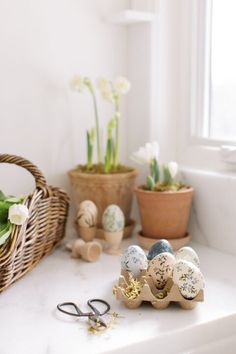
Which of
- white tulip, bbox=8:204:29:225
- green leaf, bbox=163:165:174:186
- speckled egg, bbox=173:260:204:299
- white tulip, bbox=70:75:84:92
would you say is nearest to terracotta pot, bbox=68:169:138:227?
green leaf, bbox=163:165:174:186

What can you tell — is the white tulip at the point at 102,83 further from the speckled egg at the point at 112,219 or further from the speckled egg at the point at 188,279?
the speckled egg at the point at 188,279

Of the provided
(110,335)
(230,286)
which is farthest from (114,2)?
(110,335)

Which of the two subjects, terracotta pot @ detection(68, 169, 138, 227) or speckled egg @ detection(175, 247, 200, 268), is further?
terracotta pot @ detection(68, 169, 138, 227)

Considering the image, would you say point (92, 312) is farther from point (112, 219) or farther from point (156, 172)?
Answer: point (156, 172)

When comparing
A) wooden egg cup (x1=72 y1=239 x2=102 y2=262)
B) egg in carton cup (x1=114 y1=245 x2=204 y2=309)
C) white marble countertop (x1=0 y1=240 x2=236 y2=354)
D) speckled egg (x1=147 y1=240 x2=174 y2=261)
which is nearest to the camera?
white marble countertop (x1=0 y1=240 x2=236 y2=354)

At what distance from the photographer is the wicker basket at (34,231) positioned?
103 centimetres

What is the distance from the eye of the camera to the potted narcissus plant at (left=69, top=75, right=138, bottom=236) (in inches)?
54.2

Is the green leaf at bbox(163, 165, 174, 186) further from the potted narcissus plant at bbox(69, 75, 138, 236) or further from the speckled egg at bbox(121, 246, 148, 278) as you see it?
the speckled egg at bbox(121, 246, 148, 278)

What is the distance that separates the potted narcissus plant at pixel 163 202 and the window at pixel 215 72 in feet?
0.59

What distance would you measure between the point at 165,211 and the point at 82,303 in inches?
15.6

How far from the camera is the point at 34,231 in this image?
1162mm

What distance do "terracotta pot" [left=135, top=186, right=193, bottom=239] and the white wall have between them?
0.90ft

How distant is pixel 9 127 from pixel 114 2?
18.9 inches

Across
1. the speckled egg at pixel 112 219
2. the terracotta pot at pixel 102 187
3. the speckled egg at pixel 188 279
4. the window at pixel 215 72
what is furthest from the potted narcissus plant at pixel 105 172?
the speckled egg at pixel 188 279
